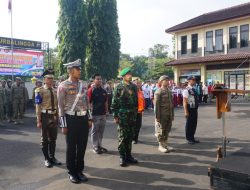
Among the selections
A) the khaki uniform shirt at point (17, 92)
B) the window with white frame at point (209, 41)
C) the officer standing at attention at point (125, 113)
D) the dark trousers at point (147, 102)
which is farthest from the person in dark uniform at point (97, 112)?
the window with white frame at point (209, 41)

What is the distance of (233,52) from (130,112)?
26161 millimetres

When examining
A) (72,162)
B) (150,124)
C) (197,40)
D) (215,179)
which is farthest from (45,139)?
(197,40)

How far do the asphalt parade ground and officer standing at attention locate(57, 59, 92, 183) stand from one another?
1.02ft

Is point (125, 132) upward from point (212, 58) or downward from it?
downward

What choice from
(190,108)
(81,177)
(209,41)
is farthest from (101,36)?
(81,177)

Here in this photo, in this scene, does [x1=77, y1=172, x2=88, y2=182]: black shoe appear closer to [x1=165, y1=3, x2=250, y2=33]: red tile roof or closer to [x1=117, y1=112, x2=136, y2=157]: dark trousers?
[x1=117, y1=112, x2=136, y2=157]: dark trousers

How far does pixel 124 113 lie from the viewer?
272 inches

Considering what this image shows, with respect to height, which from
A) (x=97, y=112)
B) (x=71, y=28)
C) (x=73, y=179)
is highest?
(x=71, y=28)

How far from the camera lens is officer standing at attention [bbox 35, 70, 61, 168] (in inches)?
276

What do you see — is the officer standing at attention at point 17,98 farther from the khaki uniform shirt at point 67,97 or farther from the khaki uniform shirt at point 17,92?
the khaki uniform shirt at point 67,97

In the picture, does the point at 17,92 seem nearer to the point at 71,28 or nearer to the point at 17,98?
the point at 17,98

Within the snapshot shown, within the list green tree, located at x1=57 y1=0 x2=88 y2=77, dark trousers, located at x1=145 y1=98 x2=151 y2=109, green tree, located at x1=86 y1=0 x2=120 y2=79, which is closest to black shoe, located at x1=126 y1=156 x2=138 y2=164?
dark trousers, located at x1=145 y1=98 x2=151 y2=109

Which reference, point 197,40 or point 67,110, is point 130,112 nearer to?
point 67,110

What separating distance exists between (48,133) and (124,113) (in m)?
1.73
